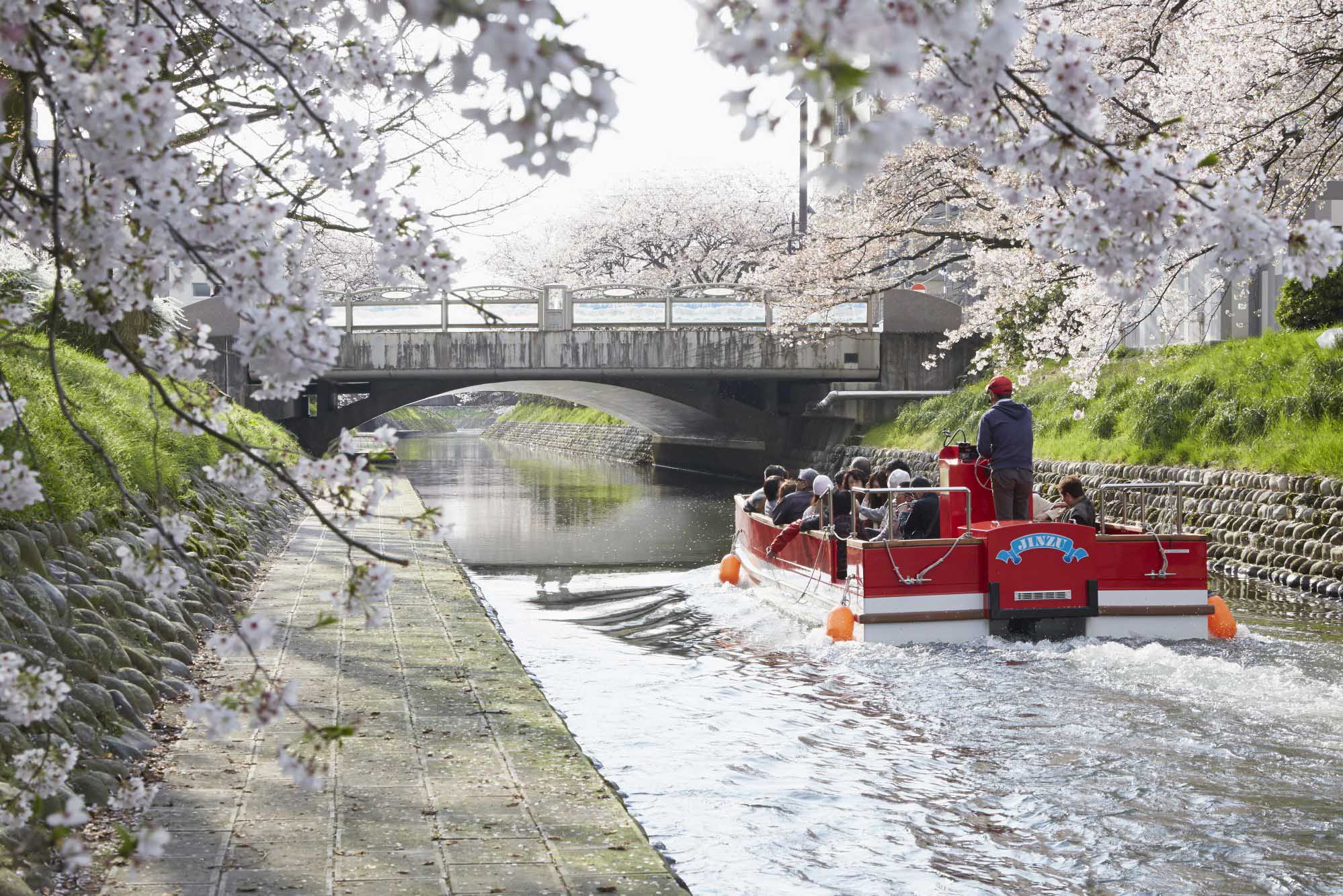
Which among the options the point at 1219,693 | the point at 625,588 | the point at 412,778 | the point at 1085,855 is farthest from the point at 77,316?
the point at 625,588

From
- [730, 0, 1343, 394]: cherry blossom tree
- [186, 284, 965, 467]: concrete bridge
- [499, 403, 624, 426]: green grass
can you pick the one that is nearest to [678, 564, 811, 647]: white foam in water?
[730, 0, 1343, 394]: cherry blossom tree

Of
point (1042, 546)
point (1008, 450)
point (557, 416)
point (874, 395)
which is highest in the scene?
point (557, 416)

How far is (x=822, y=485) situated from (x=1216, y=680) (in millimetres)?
4424

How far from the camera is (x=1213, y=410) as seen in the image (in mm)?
17266

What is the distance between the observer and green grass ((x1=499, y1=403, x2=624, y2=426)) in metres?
56.6

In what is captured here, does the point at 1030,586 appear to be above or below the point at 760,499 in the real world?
below

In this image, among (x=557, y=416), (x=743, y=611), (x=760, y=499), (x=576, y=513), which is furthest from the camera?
(x=557, y=416)

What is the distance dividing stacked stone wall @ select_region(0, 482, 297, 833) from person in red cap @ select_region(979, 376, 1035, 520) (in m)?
6.25

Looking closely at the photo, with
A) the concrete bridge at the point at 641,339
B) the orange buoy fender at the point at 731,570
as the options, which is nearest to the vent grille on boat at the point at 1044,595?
the orange buoy fender at the point at 731,570

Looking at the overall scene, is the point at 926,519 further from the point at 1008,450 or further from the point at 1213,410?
the point at 1213,410

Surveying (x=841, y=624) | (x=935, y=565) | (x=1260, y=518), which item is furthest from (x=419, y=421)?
(x=935, y=565)

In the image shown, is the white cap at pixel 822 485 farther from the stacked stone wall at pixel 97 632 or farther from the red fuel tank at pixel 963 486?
the stacked stone wall at pixel 97 632

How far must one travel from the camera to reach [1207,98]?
45.9ft

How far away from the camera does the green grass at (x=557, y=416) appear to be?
56625 millimetres
